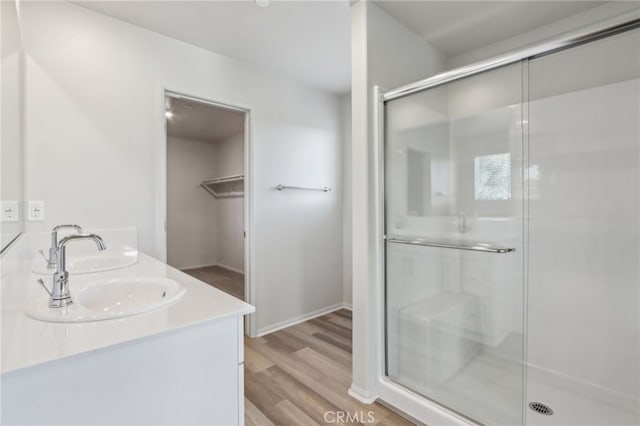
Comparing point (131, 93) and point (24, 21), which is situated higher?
point (24, 21)

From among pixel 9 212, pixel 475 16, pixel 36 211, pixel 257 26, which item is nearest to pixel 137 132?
pixel 36 211

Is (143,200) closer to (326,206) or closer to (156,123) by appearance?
(156,123)

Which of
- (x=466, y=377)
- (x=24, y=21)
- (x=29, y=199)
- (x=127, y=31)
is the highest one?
(x=127, y=31)

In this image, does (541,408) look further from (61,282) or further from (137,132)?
(137,132)

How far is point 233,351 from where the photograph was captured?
0.97 m

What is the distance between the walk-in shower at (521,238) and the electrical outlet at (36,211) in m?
2.06

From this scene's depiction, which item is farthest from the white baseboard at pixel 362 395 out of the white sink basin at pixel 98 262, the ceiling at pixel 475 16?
the ceiling at pixel 475 16

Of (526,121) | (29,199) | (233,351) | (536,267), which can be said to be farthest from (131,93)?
(536,267)

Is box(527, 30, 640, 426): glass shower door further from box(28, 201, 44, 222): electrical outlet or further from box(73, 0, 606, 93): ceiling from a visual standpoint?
box(28, 201, 44, 222): electrical outlet

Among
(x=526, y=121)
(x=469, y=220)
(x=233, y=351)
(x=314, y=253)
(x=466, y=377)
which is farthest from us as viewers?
(x=314, y=253)

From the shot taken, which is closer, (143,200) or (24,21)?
(24,21)

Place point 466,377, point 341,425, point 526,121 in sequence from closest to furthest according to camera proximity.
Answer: point 341,425 → point 466,377 → point 526,121

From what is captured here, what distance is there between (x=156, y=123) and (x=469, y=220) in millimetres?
2325

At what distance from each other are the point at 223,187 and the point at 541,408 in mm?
5138
